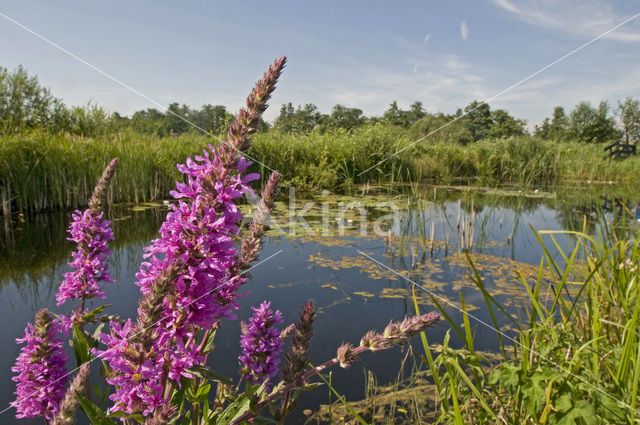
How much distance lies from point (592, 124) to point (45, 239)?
4973cm

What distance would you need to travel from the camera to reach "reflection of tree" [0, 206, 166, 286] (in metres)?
4.96

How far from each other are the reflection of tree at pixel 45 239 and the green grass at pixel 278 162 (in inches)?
33.0

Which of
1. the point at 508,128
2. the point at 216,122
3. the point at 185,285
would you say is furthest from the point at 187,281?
the point at 508,128

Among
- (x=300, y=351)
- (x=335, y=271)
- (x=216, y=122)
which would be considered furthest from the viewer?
(x=216, y=122)

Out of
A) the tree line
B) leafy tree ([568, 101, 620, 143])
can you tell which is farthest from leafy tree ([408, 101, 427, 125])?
leafy tree ([568, 101, 620, 143])

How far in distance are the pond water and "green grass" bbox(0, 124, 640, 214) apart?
0.91 m

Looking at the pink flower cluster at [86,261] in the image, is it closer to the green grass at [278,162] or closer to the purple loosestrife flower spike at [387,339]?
the purple loosestrife flower spike at [387,339]

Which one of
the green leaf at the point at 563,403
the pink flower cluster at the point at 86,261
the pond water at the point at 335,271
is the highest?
the pink flower cluster at the point at 86,261

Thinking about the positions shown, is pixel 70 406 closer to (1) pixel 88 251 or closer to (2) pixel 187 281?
(2) pixel 187 281

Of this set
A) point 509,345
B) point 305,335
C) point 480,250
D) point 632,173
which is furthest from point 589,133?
point 305,335

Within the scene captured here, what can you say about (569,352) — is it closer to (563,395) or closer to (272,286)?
(563,395)

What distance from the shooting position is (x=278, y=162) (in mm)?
11930

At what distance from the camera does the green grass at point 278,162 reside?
26.8 ft

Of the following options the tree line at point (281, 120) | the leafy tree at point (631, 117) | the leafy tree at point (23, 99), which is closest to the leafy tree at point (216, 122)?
the tree line at point (281, 120)
